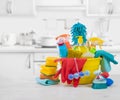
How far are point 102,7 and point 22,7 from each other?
3.62 ft

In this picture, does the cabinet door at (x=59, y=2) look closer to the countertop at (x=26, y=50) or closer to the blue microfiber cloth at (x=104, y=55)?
the countertop at (x=26, y=50)

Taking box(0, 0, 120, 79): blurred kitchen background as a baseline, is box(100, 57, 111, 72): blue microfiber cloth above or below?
below

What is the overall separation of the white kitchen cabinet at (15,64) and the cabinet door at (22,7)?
735mm

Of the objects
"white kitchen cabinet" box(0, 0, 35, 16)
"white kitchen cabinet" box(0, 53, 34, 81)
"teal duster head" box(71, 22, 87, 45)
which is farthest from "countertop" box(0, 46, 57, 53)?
"teal duster head" box(71, 22, 87, 45)

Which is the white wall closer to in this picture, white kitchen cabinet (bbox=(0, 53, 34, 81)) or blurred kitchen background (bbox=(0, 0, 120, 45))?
blurred kitchen background (bbox=(0, 0, 120, 45))

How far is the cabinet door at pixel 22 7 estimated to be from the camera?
3596mm

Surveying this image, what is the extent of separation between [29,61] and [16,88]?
1989 mm

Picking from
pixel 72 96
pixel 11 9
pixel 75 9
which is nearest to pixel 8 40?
pixel 11 9

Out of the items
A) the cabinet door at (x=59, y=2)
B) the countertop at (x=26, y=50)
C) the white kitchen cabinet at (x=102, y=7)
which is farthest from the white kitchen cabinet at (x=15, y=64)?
the white kitchen cabinet at (x=102, y=7)

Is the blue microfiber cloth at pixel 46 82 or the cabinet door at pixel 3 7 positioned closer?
the blue microfiber cloth at pixel 46 82

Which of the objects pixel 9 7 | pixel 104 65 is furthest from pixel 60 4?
→ pixel 104 65

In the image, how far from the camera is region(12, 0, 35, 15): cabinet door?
3.60 m

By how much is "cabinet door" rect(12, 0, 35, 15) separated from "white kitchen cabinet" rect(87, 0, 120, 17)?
2.65 ft

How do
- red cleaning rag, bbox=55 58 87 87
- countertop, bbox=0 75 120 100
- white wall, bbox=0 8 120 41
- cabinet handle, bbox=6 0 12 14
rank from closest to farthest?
countertop, bbox=0 75 120 100 < red cleaning rag, bbox=55 58 87 87 < cabinet handle, bbox=6 0 12 14 < white wall, bbox=0 8 120 41
